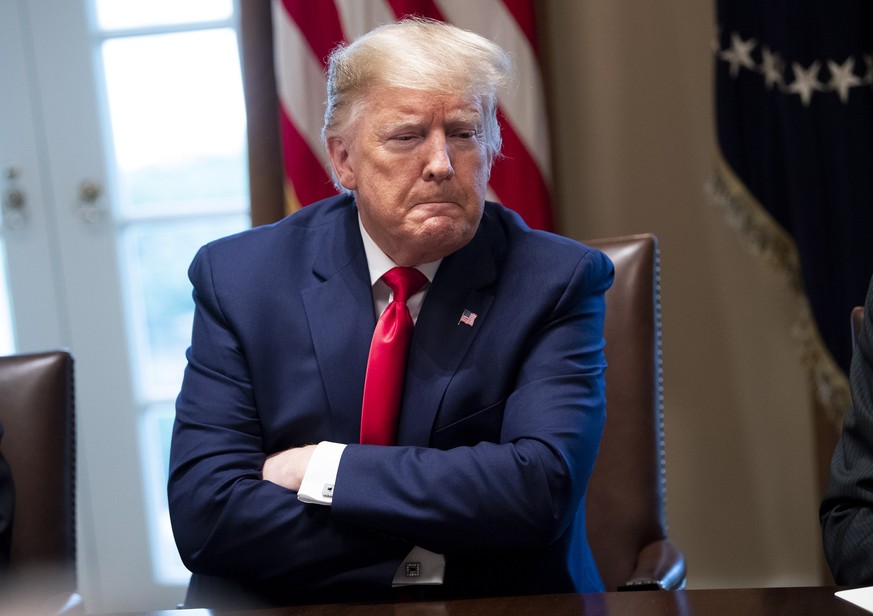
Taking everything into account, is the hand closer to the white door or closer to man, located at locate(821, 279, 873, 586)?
man, located at locate(821, 279, 873, 586)

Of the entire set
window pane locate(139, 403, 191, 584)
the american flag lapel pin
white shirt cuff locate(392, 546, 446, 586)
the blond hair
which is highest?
the blond hair

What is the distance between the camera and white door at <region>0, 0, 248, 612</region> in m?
3.37

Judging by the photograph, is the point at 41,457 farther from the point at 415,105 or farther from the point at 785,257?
the point at 785,257

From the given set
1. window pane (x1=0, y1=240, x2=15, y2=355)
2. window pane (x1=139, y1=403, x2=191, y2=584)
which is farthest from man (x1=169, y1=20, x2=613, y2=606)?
window pane (x1=0, y1=240, x2=15, y2=355)

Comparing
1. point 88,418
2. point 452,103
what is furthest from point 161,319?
→ point 452,103

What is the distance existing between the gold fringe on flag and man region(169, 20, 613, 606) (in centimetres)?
95

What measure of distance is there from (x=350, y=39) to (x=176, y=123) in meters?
0.95

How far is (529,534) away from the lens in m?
1.53

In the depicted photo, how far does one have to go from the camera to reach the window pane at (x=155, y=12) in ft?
10.8

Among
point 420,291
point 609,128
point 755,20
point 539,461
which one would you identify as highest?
point 755,20

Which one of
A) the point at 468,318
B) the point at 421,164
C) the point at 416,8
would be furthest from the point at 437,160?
the point at 416,8

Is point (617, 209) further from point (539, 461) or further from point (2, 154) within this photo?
point (2, 154)

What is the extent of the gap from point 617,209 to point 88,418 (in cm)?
200

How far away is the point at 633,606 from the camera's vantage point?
1202 millimetres
